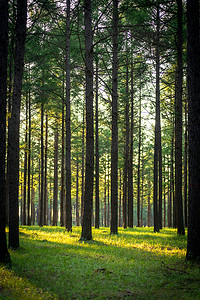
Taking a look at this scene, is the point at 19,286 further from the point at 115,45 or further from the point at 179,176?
the point at 115,45

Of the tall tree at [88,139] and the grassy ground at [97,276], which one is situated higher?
the tall tree at [88,139]

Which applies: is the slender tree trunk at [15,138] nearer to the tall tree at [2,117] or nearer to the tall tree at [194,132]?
the tall tree at [2,117]

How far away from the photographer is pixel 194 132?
7316 millimetres

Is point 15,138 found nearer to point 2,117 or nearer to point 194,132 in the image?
point 2,117

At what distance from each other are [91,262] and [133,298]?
276 centimetres

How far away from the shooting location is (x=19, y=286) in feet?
17.0

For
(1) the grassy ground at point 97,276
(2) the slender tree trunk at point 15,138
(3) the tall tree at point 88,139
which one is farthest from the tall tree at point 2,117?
(3) the tall tree at point 88,139

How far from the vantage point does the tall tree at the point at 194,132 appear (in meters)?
7.17

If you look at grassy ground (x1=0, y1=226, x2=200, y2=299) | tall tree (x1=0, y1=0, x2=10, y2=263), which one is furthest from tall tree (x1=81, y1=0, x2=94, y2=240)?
tall tree (x1=0, y1=0, x2=10, y2=263)

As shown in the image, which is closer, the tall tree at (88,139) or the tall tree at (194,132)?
the tall tree at (194,132)

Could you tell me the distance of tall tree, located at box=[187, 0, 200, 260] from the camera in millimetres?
7168

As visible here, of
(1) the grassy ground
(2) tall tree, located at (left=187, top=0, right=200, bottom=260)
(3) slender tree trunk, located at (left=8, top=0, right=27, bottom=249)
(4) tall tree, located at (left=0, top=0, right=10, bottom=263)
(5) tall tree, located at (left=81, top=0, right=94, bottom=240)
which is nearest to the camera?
(1) the grassy ground

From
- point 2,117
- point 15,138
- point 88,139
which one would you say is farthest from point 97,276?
point 88,139

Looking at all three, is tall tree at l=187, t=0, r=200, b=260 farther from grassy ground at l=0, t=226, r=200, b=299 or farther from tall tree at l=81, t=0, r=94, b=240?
tall tree at l=81, t=0, r=94, b=240
